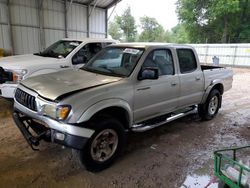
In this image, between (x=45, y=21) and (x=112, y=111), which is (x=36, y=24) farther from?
(x=112, y=111)

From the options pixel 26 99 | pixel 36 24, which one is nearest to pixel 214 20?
pixel 36 24

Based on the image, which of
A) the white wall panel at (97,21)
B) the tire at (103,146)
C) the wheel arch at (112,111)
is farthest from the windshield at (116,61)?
the white wall panel at (97,21)

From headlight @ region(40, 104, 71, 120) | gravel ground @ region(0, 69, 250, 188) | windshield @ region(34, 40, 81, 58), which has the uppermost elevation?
windshield @ region(34, 40, 81, 58)

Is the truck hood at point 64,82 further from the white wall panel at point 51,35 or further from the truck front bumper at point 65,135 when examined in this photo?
the white wall panel at point 51,35

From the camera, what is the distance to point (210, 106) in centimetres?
568

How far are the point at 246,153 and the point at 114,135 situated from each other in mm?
2388

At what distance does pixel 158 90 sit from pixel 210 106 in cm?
231

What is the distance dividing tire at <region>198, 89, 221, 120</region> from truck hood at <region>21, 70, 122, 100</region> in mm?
2832

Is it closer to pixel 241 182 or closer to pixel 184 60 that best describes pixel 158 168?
pixel 241 182

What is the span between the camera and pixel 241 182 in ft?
6.88

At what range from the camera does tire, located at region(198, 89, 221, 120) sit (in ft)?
18.0

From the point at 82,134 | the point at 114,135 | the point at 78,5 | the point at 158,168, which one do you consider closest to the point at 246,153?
the point at 158,168

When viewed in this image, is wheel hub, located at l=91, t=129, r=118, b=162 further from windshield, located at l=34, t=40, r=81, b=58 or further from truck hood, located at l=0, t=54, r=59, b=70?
windshield, located at l=34, t=40, r=81, b=58

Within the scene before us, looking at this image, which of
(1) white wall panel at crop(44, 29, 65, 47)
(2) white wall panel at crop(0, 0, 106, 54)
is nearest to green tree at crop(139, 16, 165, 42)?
(2) white wall panel at crop(0, 0, 106, 54)
